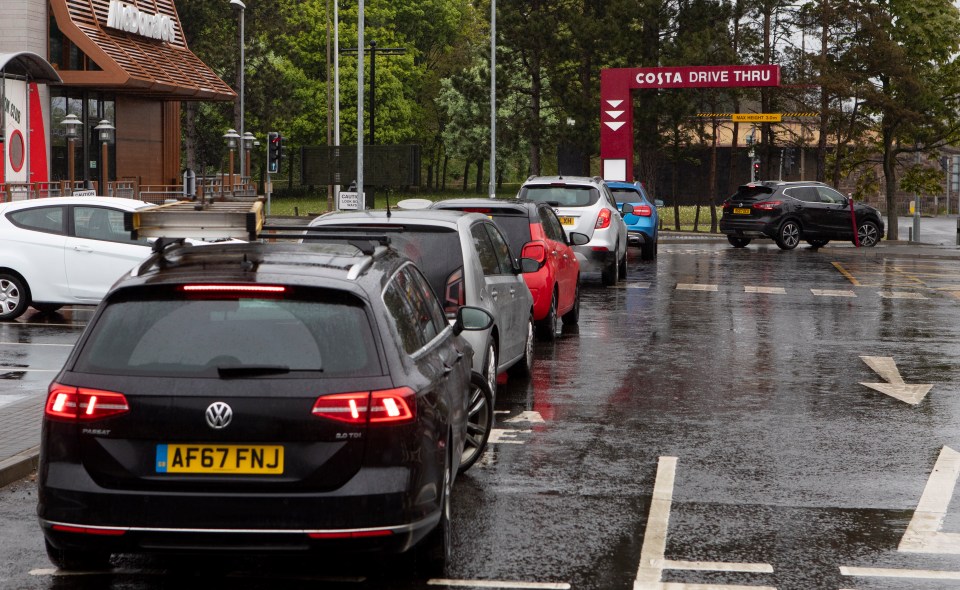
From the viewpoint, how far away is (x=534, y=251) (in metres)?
13.8

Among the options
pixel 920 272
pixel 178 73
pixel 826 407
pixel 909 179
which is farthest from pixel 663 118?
pixel 826 407

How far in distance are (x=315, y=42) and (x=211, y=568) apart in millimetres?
82624

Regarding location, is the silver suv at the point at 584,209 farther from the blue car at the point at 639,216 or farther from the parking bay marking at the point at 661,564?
the parking bay marking at the point at 661,564

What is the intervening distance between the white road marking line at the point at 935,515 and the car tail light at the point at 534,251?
543 centimetres

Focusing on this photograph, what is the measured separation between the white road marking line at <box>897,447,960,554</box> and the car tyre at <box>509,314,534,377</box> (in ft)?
14.4

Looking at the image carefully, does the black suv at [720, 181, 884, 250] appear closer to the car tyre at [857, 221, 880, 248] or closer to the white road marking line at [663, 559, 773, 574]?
the car tyre at [857, 221, 880, 248]

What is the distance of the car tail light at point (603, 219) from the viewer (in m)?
22.3

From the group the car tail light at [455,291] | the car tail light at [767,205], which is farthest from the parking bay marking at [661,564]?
the car tail light at [767,205]

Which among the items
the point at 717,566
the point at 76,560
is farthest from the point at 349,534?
the point at 717,566

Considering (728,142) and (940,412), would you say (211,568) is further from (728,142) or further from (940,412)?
(728,142)

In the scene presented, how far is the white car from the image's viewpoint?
16969 millimetres

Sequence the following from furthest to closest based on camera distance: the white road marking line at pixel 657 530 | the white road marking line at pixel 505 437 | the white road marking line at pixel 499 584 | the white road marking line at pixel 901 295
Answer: the white road marking line at pixel 901 295 < the white road marking line at pixel 505 437 < the white road marking line at pixel 657 530 < the white road marking line at pixel 499 584

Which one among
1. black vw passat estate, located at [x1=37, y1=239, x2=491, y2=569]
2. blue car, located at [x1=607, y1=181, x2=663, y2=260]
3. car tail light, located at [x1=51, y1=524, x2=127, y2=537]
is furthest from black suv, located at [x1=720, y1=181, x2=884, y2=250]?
car tail light, located at [x1=51, y1=524, x2=127, y2=537]

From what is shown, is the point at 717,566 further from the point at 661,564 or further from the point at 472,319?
the point at 472,319
